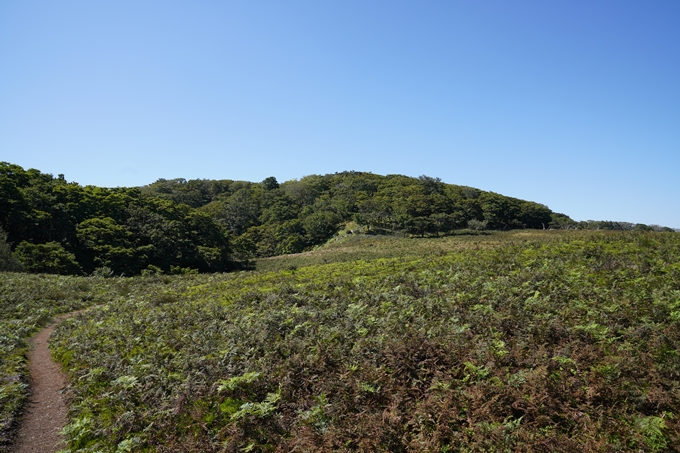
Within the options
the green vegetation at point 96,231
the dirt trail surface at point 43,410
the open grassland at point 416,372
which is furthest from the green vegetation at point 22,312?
the green vegetation at point 96,231

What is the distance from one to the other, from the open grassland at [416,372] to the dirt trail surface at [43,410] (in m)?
0.48

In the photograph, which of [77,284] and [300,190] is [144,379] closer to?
[77,284]

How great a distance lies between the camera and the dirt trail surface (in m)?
8.41

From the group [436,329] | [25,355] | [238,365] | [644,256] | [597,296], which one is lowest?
[25,355]

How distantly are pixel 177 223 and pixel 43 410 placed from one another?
55.0 m

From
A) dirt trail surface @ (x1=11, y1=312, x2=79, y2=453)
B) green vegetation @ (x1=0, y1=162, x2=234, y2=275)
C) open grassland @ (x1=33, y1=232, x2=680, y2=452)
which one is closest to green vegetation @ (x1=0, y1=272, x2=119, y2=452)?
dirt trail surface @ (x1=11, y1=312, x2=79, y2=453)

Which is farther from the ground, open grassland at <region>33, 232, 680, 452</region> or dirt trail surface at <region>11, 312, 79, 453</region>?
open grassland at <region>33, 232, 680, 452</region>

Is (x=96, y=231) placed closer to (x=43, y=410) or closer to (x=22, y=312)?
(x=22, y=312)

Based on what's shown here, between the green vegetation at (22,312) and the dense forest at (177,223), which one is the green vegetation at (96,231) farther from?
the green vegetation at (22,312)

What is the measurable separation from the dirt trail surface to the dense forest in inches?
1164

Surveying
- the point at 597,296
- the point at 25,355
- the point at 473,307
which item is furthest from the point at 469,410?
the point at 25,355

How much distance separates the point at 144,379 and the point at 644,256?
62.6 feet

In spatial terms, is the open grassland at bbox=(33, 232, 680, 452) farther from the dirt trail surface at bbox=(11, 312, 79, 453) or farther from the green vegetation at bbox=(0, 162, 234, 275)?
the green vegetation at bbox=(0, 162, 234, 275)

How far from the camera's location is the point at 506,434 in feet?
21.0
